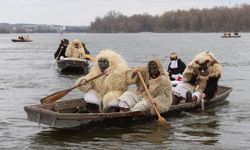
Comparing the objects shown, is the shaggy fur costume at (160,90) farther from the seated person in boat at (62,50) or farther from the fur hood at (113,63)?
the seated person in boat at (62,50)

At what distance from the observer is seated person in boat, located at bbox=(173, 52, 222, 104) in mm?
15021

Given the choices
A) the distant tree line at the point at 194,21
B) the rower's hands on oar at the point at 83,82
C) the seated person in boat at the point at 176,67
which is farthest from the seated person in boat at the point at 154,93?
the distant tree line at the point at 194,21

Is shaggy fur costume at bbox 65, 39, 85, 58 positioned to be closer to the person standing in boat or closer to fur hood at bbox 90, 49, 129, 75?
the person standing in boat

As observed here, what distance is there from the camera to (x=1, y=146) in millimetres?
11359

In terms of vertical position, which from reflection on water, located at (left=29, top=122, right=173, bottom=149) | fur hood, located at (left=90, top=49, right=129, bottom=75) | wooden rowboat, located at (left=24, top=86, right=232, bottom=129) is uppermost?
fur hood, located at (left=90, top=49, right=129, bottom=75)

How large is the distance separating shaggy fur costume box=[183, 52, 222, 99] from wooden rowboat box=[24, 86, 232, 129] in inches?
33.7

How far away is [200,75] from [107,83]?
3494 mm

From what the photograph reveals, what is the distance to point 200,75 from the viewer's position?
15.1m

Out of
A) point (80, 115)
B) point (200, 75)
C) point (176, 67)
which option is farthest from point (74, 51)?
point (80, 115)

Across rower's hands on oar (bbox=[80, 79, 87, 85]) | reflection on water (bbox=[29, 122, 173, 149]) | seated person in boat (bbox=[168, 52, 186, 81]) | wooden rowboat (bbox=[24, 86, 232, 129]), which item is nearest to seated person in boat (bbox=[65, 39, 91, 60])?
seated person in boat (bbox=[168, 52, 186, 81])

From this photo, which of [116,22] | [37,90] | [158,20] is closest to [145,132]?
[37,90]

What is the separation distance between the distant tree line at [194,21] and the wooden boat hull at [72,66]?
11549 centimetres

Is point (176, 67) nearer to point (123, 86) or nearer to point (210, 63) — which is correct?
point (210, 63)

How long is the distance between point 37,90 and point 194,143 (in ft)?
34.4
